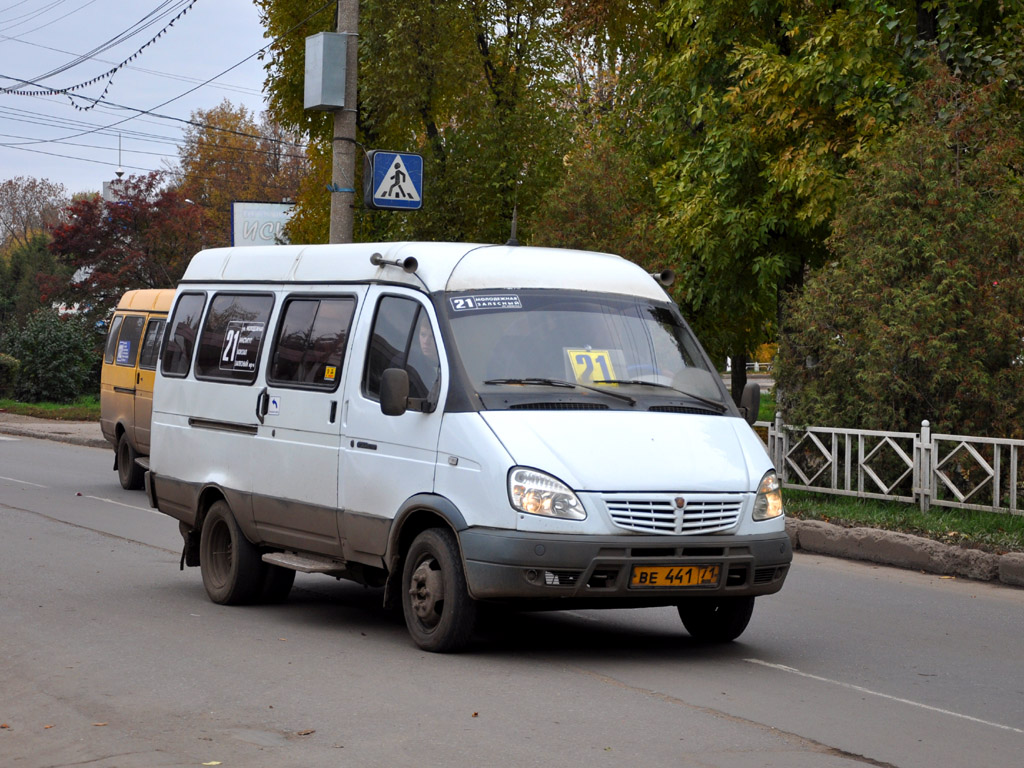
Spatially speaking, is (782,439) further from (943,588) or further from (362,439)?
(362,439)

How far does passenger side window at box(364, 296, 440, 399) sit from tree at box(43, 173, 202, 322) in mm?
43962

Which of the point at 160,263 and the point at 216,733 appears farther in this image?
the point at 160,263

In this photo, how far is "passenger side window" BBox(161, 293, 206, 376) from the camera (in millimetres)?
10578

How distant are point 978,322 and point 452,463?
834cm

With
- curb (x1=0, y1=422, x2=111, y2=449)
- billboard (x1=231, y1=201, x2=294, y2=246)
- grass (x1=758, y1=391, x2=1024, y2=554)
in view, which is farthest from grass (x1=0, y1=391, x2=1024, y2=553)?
billboard (x1=231, y1=201, x2=294, y2=246)

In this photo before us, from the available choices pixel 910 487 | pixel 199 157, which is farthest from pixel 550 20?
pixel 199 157

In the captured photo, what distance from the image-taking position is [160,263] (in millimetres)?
52312

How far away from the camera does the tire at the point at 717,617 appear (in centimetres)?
826

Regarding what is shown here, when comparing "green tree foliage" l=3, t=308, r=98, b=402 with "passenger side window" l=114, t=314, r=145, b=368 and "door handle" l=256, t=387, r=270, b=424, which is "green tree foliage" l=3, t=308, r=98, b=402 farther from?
"door handle" l=256, t=387, r=270, b=424

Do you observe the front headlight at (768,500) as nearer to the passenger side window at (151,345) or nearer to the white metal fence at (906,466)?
the white metal fence at (906,466)

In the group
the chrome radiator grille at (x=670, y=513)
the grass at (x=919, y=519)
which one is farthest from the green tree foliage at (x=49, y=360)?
the chrome radiator grille at (x=670, y=513)

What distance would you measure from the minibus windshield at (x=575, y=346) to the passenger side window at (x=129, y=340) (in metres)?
12.3

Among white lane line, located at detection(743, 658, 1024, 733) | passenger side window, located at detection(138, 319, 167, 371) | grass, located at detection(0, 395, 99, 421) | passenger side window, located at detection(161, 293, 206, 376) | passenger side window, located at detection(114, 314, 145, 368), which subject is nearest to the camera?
white lane line, located at detection(743, 658, 1024, 733)

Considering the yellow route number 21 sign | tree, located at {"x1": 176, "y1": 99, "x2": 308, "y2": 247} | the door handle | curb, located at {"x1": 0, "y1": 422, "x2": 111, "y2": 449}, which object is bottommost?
curb, located at {"x1": 0, "y1": 422, "x2": 111, "y2": 449}
